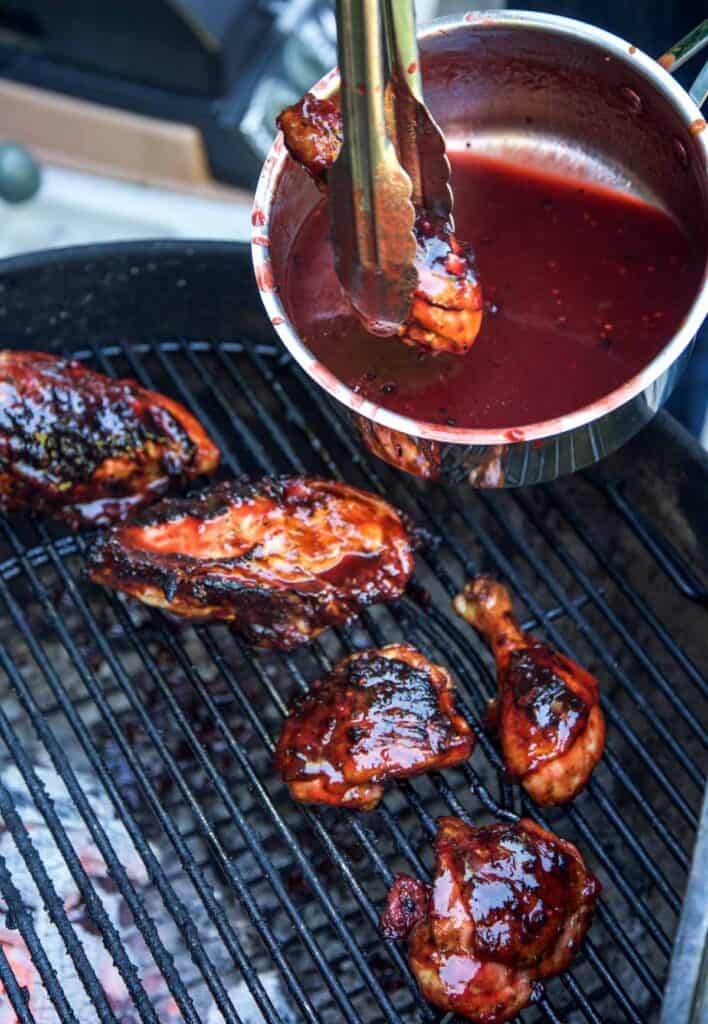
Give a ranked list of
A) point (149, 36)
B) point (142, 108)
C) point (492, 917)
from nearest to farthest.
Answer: point (492, 917)
point (149, 36)
point (142, 108)

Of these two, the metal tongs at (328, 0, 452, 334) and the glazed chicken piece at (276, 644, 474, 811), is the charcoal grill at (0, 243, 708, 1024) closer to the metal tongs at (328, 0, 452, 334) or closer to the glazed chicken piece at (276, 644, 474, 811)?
the glazed chicken piece at (276, 644, 474, 811)

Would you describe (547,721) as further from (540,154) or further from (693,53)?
(693,53)

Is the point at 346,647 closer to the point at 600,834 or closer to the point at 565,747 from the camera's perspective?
the point at 565,747

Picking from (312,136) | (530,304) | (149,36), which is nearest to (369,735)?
(530,304)

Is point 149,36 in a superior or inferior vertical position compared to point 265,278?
inferior

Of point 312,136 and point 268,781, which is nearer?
point 312,136

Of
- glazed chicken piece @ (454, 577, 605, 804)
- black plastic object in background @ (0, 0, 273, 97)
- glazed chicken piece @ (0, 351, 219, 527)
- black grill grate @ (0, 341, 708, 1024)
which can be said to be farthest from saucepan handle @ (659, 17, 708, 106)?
black plastic object in background @ (0, 0, 273, 97)
